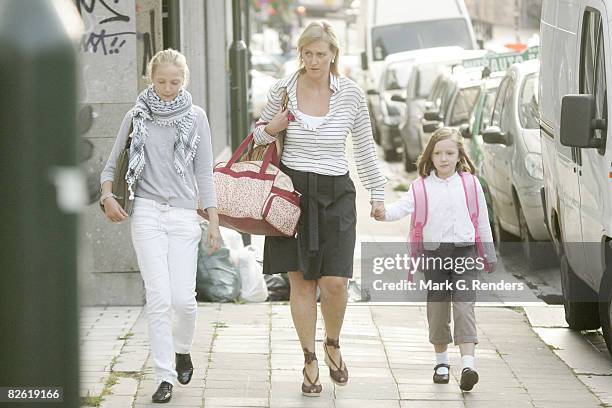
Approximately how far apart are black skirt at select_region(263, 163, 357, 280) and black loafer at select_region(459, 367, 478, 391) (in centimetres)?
74

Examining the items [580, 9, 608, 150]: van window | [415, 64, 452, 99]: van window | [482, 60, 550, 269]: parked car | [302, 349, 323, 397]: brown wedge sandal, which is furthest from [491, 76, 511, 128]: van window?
[415, 64, 452, 99]: van window

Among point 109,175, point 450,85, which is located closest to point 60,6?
point 109,175

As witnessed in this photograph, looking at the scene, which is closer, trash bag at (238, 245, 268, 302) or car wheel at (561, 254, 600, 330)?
car wheel at (561, 254, 600, 330)

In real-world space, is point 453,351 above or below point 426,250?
below

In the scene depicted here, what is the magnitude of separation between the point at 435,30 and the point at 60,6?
90.4ft

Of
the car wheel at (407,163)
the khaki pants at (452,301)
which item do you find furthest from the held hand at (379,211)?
the car wheel at (407,163)

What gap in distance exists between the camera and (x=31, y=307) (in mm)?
1476

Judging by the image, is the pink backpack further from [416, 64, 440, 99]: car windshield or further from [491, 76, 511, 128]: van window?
[416, 64, 440, 99]: car windshield

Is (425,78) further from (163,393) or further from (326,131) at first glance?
(163,393)

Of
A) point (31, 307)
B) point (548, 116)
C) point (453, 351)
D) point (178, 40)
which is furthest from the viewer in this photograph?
point (178, 40)

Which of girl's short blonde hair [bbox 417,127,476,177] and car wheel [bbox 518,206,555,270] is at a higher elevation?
girl's short blonde hair [bbox 417,127,476,177]

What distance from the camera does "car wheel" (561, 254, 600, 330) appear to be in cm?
794

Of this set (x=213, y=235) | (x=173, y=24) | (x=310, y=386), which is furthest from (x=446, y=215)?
(x=173, y=24)

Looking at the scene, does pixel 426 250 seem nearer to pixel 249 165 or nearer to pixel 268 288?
pixel 249 165
